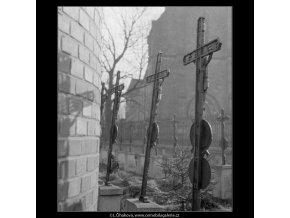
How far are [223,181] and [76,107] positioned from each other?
602 centimetres

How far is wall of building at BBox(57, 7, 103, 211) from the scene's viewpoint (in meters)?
1.86

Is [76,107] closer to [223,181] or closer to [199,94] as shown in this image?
[199,94]

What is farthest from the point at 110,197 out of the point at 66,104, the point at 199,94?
the point at 66,104

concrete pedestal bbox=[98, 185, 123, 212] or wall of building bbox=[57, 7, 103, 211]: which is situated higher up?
wall of building bbox=[57, 7, 103, 211]

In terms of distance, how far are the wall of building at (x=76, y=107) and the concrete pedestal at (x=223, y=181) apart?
17.7ft

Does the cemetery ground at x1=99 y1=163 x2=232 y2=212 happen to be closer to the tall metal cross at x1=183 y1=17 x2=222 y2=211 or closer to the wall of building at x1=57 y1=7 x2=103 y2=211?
the tall metal cross at x1=183 y1=17 x2=222 y2=211

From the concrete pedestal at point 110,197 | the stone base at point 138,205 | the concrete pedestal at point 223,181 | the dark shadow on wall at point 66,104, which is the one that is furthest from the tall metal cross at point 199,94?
the concrete pedestal at point 223,181

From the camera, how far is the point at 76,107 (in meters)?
1.96

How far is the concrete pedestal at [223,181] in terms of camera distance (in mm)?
7062

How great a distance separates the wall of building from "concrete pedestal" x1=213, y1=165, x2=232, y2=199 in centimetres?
540

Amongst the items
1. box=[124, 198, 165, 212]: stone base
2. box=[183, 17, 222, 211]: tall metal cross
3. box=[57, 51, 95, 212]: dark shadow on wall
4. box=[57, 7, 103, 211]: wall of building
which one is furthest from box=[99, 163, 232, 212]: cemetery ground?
box=[57, 51, 95, 212]: dark shadow on wall
